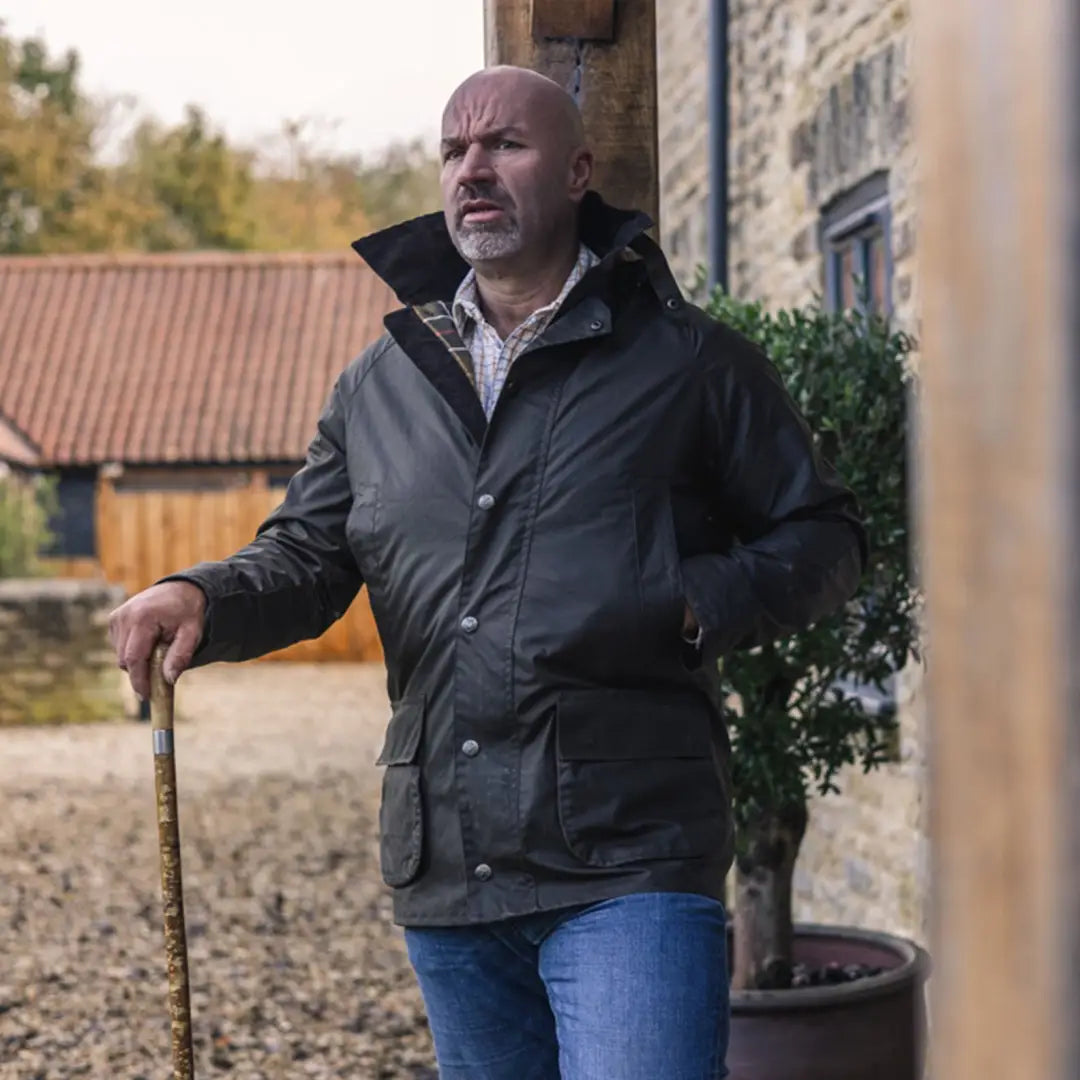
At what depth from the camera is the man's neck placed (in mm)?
2754

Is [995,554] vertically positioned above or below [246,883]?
above

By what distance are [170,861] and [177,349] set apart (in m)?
22.3

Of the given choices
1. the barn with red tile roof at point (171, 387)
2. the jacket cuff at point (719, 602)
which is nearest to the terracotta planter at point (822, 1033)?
the jacket cuff at point (719, 602)

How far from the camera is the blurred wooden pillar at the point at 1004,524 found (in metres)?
0.97

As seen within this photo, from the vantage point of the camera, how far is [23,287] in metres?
25.4

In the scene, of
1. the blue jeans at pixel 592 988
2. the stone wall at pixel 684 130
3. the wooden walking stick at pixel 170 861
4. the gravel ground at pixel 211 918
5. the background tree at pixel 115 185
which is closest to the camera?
the blue jeans at pixel 592 988

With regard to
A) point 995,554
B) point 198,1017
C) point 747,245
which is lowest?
point 198,1017

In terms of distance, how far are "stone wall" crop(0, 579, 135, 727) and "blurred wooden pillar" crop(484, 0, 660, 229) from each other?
11.8 metres

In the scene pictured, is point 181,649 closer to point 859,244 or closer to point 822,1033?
point 822,1033

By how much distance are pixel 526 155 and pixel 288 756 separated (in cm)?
1076

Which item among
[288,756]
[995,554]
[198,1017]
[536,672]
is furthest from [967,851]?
[288,756]

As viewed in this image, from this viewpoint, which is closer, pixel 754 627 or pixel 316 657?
pixel 754 627

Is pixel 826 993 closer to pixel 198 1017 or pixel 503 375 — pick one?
pixel 503 375

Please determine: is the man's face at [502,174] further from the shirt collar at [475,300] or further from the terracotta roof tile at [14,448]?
the terracotta roof tile at [14,448]
